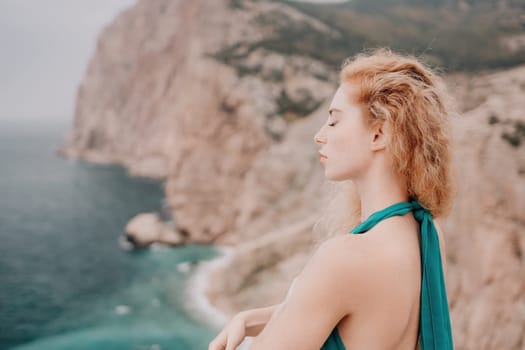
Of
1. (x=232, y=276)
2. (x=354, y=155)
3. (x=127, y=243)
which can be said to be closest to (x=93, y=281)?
(x=127, y=243)

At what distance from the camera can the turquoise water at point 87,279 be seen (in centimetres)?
2227

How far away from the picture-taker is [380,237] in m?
1.66

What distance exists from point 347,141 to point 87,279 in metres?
31.2

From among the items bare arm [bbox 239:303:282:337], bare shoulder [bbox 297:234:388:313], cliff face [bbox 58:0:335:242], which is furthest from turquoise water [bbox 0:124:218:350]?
bare shoulder [bbox 297:234:388:313]

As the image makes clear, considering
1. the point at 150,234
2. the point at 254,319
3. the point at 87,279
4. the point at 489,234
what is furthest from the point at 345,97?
the point at 150,234

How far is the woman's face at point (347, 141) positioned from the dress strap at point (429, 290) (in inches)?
8.6

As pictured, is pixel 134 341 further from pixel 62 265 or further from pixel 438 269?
pixel 438 269

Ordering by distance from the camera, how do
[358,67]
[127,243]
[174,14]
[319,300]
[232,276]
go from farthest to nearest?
1. [174,14]
2. [127,243]
3. [232,276]
4. [358,67]
5. [319,300]

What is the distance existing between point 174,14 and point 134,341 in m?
75.8

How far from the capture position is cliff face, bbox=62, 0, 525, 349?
36.4ft

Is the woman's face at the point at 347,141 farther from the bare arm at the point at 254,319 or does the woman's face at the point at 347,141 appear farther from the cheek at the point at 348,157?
the bare arm at the point at 254,319

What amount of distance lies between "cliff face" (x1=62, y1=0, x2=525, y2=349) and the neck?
153 cm

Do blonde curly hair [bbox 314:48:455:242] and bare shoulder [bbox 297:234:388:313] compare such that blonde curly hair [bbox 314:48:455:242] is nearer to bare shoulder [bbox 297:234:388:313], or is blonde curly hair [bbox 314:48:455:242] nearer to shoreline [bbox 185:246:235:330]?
bare shoulder [bbox 297:234:388:313]

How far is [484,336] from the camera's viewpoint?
1002 centimetres
